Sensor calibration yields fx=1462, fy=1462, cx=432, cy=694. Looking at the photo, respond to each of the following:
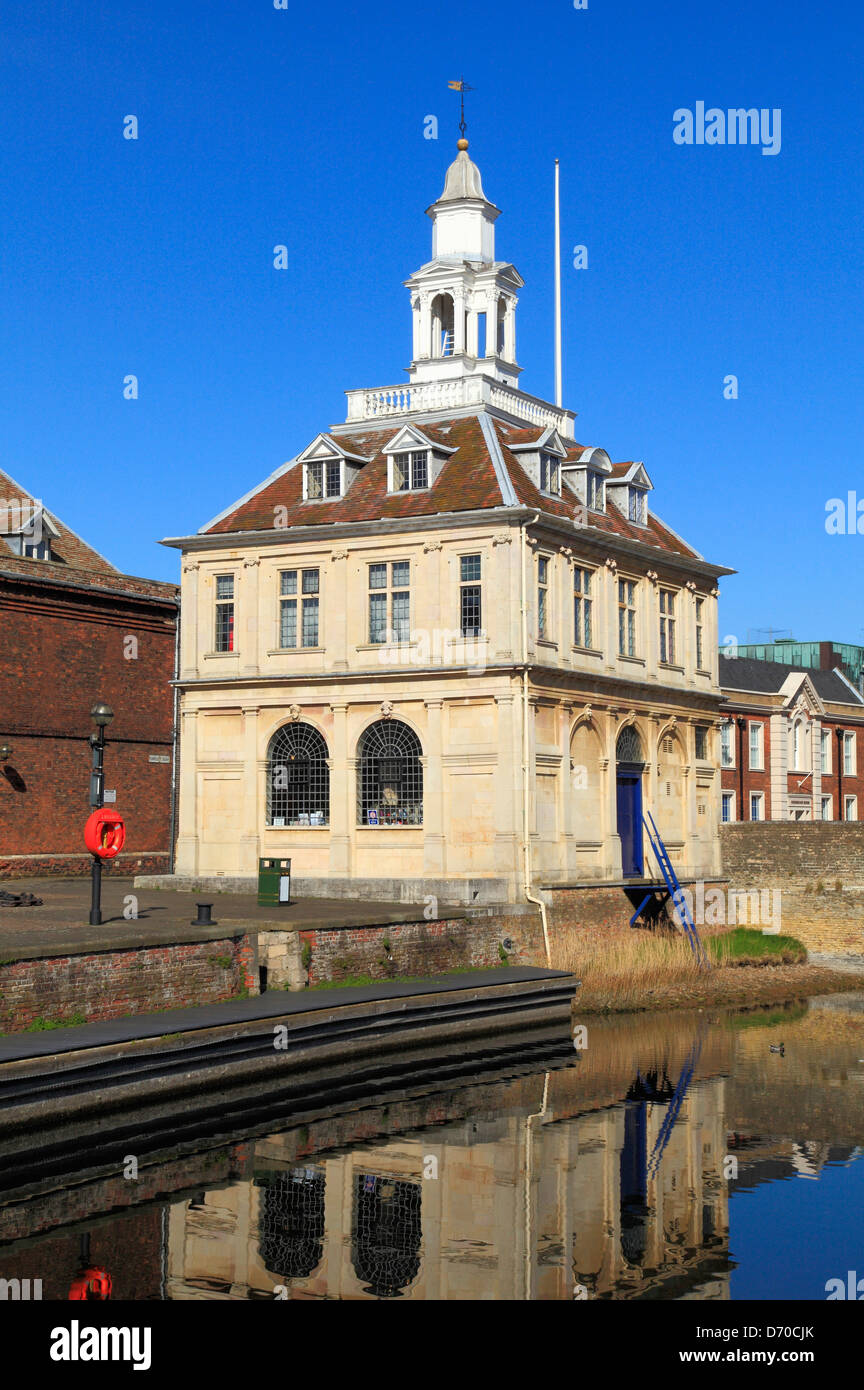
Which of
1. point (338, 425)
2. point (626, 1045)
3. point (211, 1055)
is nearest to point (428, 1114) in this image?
point (211, 1055)

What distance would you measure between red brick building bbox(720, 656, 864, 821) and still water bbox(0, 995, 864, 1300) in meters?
34.8

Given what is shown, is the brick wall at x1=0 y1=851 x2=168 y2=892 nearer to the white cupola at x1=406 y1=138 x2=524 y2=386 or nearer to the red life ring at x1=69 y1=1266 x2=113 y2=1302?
the white cupola at x1=406 y1=138 x2=524 y2=386

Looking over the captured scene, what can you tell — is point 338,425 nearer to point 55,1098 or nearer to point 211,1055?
point 211,1055

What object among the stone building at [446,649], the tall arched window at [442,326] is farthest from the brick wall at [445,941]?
the tall arched window at [442,326]

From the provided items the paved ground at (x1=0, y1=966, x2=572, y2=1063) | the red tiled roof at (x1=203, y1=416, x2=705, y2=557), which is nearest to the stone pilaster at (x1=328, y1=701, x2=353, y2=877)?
the red tiled roof at (x1=203, y1=416, x2=705, y2=557)

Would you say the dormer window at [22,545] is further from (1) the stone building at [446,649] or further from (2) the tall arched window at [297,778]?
(2) the tall arched window at [297,778]

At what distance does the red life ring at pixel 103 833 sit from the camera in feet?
85.3

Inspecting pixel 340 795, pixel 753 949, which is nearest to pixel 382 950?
pixel 340 795

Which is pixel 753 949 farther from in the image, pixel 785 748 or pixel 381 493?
pixel 785 748

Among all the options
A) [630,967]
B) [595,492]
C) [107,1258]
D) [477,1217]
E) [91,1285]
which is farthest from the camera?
[595,492]

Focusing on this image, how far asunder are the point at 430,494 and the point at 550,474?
3.70 metres

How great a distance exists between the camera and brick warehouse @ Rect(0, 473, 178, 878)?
3831 centimetres

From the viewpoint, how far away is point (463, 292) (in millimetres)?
41000

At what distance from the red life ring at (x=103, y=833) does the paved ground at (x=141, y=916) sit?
1357 millimetres
